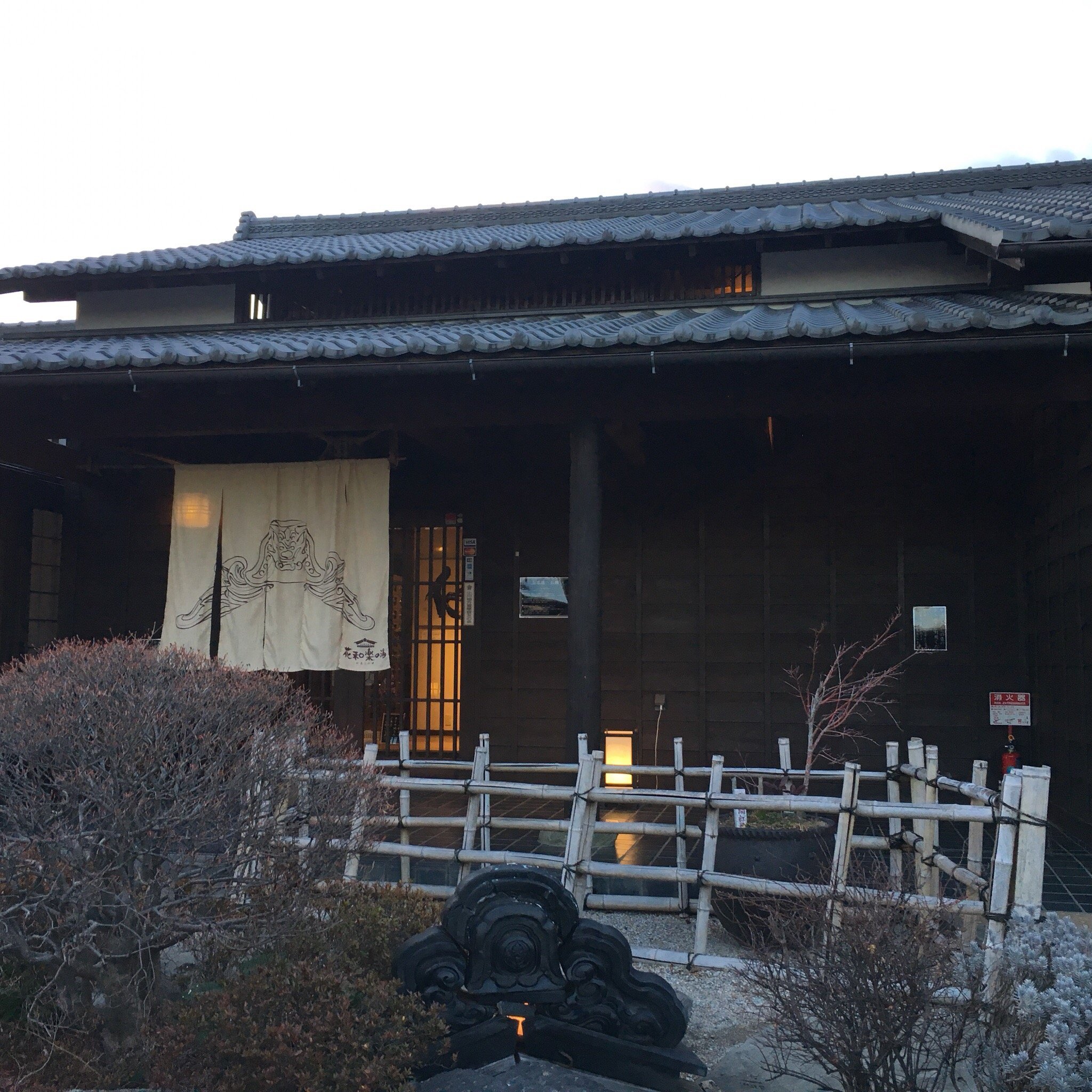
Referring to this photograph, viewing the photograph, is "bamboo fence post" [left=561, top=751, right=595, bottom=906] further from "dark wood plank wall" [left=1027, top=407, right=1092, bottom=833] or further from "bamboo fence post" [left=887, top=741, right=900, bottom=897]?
"dark wood plank wall" [left=1027, top=407, right=1092, bottom=833]

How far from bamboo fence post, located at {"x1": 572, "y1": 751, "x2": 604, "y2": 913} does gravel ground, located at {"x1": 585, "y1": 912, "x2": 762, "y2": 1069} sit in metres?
0.39

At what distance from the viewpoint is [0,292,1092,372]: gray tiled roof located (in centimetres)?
694

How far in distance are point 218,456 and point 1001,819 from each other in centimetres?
883

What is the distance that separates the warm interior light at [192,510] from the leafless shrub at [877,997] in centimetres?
761

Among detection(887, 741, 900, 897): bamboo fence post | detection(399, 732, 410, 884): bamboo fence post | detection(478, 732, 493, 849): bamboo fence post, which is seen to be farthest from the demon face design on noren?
detection(887, 741, 900, 897): bamboo fence post

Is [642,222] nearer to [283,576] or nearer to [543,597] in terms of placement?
[543,597]

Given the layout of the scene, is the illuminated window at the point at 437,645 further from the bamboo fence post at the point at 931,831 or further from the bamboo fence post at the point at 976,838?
the bamboo fence post at the point at 976,838

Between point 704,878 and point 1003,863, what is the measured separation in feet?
5.73

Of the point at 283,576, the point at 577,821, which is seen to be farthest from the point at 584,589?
the point at 283,576

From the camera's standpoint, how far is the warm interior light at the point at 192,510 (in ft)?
31.5

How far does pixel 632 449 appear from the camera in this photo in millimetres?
9094

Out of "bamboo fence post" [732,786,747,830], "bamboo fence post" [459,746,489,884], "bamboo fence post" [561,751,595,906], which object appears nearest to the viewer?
"bamboo fence post" [561,751,595,906]

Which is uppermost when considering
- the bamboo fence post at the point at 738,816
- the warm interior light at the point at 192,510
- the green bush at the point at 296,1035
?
the warm interior light at the point at 192,510

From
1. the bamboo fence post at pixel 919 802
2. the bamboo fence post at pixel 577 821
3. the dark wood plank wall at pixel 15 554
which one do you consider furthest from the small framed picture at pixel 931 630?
the dark wood plank wall at pixel 15 554
